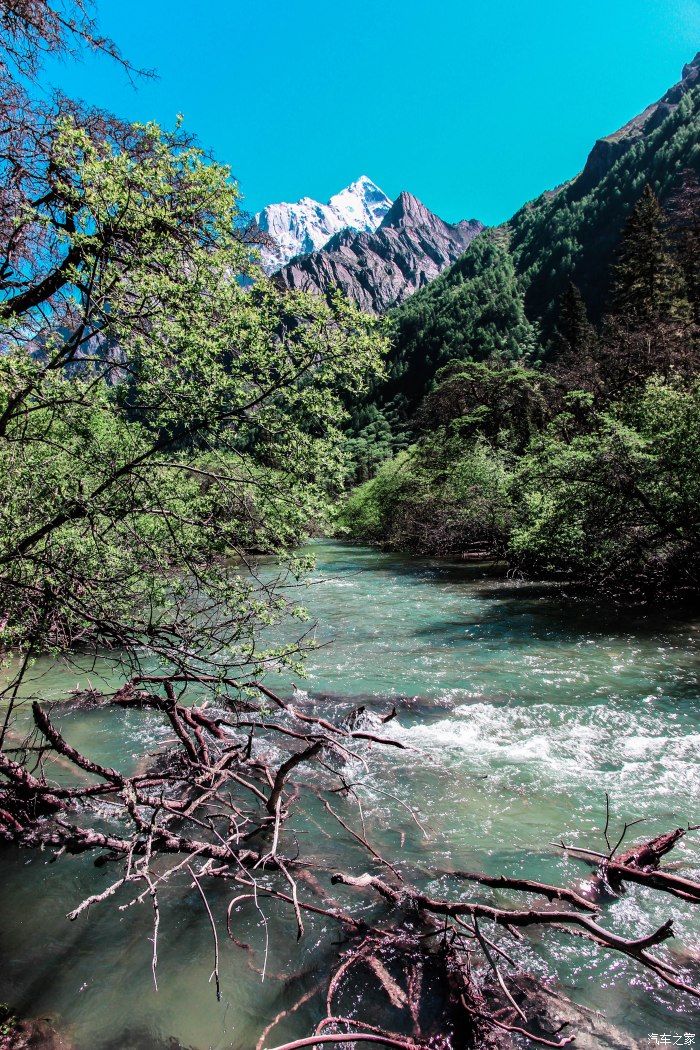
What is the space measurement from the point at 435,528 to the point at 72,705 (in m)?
23.0

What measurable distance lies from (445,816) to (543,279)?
16114cm

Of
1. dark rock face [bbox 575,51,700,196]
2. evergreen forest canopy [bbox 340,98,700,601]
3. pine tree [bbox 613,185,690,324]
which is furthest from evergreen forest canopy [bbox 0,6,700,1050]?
dark rock face [bbox 575,51,700,196]

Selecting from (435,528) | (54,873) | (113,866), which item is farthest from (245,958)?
(435,528)

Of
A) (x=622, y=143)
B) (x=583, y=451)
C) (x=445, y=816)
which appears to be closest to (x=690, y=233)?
(x=583, y=451)

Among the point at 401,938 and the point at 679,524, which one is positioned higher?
the point at 679,524

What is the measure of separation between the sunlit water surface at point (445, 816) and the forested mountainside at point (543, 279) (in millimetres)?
104776

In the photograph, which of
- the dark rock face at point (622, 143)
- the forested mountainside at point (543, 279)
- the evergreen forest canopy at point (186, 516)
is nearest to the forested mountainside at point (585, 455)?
the evergreen forest canopy at point (186, 516)

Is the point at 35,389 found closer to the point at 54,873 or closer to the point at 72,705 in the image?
the point at 54,873

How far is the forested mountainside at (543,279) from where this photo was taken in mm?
123000

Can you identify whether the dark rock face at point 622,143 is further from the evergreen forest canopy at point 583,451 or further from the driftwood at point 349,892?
the driftwood at point 349,892

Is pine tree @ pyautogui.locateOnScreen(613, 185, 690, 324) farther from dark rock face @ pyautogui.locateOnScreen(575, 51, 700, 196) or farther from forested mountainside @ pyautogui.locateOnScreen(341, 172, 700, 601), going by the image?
dark rock face @ pyautogui.locateOnScreen(575, 51, 700, 196)

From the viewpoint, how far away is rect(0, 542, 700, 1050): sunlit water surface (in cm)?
366

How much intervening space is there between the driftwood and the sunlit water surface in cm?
16

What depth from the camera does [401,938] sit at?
3.91 metres
